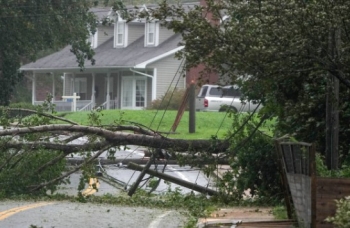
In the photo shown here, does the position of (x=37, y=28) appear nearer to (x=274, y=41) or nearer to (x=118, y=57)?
(x=118, y=57)

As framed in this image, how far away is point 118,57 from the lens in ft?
167

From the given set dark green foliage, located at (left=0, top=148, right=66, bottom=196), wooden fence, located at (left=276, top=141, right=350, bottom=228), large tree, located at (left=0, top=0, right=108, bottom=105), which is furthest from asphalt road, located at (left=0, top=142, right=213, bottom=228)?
large tree, located at (left=0, top=0, right=108, bottom=105)

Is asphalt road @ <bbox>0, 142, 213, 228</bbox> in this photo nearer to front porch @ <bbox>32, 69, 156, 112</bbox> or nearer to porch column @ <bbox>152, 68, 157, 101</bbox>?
front porch @ <bbox>32, 69, 156, 112</bbox>

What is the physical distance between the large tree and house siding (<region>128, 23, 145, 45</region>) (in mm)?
14687

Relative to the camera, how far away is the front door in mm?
51906

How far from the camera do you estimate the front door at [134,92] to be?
170 ft

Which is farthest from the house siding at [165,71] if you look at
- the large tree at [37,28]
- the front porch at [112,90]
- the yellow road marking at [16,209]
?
the yellow road marking at [16,209]

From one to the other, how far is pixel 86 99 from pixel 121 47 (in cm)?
442

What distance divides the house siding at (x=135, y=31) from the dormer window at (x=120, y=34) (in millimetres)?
328

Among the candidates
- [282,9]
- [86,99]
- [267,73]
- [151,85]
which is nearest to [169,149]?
[267,73]

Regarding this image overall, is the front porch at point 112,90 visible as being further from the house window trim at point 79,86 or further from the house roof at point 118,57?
the house roof at point 118,57

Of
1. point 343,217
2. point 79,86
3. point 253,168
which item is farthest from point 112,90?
point 343,217

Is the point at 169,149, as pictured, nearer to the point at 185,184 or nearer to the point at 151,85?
the point at 185,184

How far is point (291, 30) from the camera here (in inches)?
464
